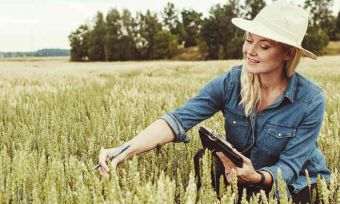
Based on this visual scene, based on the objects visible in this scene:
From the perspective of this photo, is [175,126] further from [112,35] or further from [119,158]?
[112,35]

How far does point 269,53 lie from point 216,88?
39cm

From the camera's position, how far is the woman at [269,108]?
87.3 inches

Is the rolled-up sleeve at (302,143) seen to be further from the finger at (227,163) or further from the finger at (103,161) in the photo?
the finger at (103,161)

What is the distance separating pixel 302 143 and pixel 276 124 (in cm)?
18

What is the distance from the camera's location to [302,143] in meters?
2.23

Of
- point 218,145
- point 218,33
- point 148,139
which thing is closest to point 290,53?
point 218,145

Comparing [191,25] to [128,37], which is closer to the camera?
[128,37]

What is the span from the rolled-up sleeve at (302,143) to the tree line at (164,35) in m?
53.1

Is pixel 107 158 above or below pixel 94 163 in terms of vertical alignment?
above

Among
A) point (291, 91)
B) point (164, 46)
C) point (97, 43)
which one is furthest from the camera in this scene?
point (97, 43)

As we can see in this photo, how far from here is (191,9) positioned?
283 feet

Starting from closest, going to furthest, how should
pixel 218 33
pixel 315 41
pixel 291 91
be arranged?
1. pixel 291 91
2. pixel 315 41
3. pixel 218 33

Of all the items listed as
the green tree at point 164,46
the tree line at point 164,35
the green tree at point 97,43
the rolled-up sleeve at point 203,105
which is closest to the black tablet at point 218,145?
the rolled-up sleeve at point 203,105

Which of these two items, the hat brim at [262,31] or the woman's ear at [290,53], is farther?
the woman's ear at [290,53]
